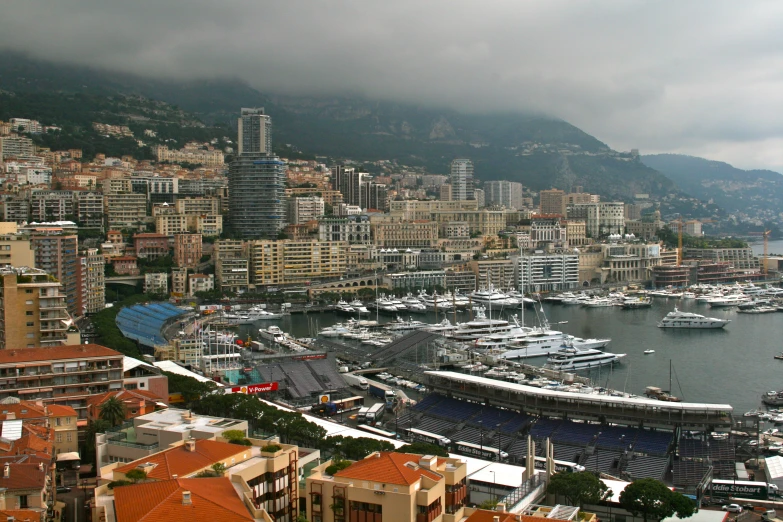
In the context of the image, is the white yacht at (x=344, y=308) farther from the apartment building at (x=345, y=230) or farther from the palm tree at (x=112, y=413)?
the palm tree at (x=112, y=413)

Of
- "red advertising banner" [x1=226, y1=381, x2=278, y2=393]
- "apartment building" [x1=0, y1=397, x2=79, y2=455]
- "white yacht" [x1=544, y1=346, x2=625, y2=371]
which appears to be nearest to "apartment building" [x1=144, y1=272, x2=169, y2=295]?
"white yacht" [x1=544, y1=346, x2=625, y2=371]

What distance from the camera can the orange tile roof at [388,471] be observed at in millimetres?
11211

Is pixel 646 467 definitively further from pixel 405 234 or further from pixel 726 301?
pixel 405 234

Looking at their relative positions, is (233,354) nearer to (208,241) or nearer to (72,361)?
(72,361)

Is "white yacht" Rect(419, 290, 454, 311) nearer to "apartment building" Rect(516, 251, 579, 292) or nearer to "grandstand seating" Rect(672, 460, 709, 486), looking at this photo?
"apartment building" Rect(516, 251, 579, 292)

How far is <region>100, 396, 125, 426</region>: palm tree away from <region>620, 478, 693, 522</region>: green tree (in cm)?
990

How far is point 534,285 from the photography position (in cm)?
6975

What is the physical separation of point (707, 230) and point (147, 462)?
152 metres

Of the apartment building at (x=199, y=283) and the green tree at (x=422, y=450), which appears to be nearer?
the green tree at (x=422, y=450)

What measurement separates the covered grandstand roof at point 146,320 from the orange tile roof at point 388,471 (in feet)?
86.2

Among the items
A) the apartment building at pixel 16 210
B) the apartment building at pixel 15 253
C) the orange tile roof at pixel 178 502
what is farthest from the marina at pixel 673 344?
the orange tile roof at pixel 178 502

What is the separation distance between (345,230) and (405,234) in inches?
261

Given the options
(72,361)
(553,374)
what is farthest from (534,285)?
(72,361)

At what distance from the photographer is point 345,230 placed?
7244cm
